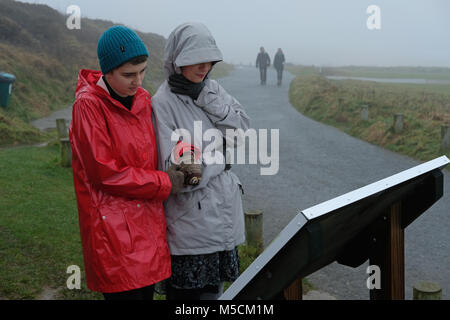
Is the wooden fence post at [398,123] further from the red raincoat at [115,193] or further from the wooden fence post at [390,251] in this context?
the red raincoat at [115,193]

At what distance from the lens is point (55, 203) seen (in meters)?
6.38

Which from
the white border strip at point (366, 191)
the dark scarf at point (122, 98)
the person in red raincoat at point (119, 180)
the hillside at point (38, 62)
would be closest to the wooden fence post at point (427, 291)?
the white border strip at point (366, 191)

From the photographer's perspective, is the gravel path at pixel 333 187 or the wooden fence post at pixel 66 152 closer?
the gravel path at pixel 333 187

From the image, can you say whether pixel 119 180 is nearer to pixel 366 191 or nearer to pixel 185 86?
pixel 185 86

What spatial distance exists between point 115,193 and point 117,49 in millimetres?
629

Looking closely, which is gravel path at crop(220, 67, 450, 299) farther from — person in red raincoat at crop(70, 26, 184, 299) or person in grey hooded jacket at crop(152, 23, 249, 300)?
person in red raincoat at crop(70, 26, 184, 299)

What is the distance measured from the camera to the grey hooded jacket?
2328 millimetres

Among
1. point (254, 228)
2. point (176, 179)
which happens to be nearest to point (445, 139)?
point (254, 228)

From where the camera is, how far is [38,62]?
2256cm

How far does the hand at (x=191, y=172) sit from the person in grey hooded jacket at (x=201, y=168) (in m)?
0.05

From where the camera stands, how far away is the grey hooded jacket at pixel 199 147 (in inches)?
91.7
